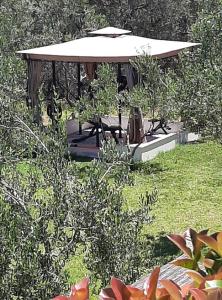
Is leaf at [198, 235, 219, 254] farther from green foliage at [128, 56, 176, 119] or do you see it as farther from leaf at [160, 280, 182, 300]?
green foliage at [128, 56, 176, 119]

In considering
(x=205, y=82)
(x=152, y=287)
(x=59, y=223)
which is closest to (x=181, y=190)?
(x=205, y=82)

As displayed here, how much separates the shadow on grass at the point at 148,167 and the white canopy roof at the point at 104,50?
1964 millimetres

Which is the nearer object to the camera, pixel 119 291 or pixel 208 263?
pixel 119 291

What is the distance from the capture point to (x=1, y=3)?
1709 cm

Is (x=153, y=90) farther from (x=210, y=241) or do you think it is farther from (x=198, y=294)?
(x=198, y=294)

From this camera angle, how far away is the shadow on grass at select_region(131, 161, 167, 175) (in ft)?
37.2

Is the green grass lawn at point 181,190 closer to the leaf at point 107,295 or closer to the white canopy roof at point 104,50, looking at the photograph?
the white canopy roof at point 104,50

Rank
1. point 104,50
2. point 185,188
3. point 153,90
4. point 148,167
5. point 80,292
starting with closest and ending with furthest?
point 80,292 → point 153,90 → point 185,188 → point 148,167 → point 104,50

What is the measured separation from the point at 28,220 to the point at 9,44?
11059 mm

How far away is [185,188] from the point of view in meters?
10.2

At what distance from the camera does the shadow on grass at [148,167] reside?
11.3m

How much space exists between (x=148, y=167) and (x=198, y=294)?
10.4 m

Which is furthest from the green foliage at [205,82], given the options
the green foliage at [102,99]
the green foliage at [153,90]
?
the green foliage at [102,99]

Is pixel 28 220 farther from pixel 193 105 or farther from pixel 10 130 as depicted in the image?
pixel 193 105
